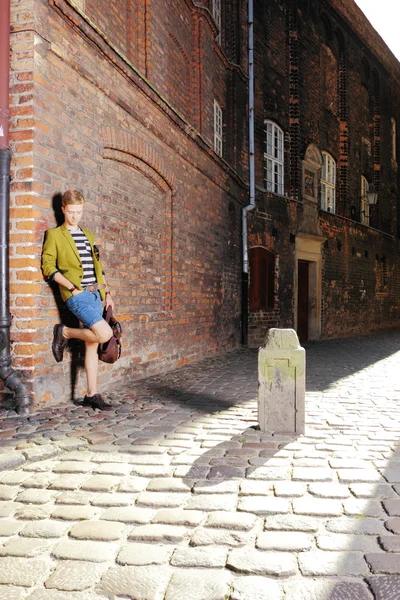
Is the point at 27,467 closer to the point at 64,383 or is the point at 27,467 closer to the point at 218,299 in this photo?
the point at 64,383

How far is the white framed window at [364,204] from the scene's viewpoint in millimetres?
19841

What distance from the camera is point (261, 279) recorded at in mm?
13648

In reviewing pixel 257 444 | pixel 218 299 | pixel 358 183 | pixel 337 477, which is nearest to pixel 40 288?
pixel 257 444

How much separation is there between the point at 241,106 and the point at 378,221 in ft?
33.6

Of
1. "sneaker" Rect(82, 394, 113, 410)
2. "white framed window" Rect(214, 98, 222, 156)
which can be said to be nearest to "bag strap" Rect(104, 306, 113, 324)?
"sneaker" Rect(82, 394, 113, 410)

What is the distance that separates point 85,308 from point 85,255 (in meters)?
0.54

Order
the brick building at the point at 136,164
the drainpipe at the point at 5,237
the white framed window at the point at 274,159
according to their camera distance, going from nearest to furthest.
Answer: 1. the drainpipe at the point at 5,237
2. the brick building at the point at 136,164
3. the white framed window at the point at 274,159

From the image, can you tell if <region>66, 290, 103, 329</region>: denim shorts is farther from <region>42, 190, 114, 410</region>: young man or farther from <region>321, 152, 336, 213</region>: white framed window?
<region>321, 152, 336, 213</region>: white framed window

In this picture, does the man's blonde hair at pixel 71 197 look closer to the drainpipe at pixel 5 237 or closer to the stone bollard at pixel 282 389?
the drainpipe at pixel 5 237

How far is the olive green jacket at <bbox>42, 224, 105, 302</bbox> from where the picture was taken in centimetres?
495

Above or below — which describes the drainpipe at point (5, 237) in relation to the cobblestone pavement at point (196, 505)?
above

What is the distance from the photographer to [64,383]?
17.8 feet

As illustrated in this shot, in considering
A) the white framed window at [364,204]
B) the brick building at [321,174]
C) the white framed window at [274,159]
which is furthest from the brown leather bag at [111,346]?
the white framed window at [364,204]

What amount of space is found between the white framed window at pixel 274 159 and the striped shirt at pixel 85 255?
9.64m
